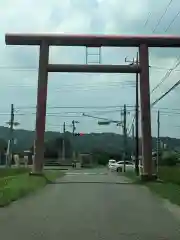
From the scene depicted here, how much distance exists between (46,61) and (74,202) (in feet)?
66.6

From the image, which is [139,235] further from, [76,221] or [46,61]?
[46,61]

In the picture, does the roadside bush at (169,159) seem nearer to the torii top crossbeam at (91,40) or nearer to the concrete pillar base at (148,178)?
the concrete pillar base at (148,178)

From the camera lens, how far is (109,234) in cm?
1348

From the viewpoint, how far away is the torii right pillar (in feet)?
137

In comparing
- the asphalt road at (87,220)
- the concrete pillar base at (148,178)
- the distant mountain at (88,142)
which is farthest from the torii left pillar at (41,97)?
the distant mountain at (88,142)

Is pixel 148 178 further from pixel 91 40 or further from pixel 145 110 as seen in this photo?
pixel 91 40

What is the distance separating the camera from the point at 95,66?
41719mm

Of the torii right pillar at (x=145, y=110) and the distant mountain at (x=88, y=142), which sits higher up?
the distant mountain at (x=88, y=142)

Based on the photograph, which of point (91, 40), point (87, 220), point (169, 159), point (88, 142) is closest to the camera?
point (87, 220)

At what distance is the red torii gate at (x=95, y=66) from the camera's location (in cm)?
4131

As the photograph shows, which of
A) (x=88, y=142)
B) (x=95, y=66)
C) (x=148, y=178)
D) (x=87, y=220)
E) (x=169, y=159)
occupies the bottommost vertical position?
(x=87, y=220)

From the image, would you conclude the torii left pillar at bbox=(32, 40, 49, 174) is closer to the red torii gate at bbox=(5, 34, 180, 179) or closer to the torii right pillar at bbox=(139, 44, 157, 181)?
the red torii gate at bbox=(5, 34, 180, 179)

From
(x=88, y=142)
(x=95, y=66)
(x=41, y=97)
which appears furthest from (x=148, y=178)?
(x=88, y=142)

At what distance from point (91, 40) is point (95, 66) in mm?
1895
